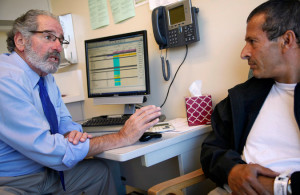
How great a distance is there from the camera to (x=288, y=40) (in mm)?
1023

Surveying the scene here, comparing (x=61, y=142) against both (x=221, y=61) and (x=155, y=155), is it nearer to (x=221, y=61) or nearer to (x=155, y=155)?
(x=155, y=155)

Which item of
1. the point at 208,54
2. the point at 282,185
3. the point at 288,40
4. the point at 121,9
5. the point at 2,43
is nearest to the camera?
the point at 282,185

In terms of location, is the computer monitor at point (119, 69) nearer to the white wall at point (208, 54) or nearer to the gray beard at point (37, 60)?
the white wall at point (208, 54)

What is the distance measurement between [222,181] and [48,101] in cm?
90

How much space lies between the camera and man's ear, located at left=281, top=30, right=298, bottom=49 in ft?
3.32

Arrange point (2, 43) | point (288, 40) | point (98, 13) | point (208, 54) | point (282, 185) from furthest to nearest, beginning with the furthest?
1. point (2, 43)
2. point (98, 13)
3. point (208, 54)
4. point (288, 40)
5. point (282, 185)

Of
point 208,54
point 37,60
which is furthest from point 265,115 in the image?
point 37,60

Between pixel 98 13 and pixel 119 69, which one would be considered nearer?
pixel 119 69

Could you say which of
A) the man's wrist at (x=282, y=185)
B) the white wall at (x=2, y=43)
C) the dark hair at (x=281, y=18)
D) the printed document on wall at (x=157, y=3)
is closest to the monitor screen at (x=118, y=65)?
the printed document on wall at (x=157, y=3)

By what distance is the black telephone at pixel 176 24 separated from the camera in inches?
60.2

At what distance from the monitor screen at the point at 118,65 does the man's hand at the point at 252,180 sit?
0.81m

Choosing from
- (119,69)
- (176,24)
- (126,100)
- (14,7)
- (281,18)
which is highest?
(14,7)

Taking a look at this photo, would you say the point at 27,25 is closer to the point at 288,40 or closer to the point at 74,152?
the point at 74,152

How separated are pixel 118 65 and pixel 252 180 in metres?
1.13
